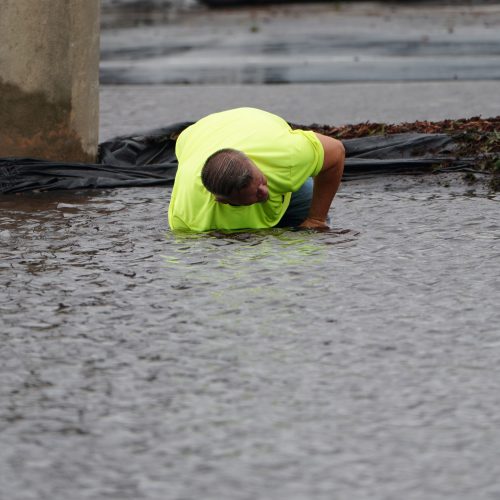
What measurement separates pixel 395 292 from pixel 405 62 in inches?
415

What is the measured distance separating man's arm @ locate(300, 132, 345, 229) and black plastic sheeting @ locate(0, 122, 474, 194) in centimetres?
170

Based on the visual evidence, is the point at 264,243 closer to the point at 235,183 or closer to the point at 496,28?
the point at 235,183

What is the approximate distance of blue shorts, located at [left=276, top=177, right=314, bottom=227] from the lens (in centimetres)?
703

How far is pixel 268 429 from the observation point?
4.19 m

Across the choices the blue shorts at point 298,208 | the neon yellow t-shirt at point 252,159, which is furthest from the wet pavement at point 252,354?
the blue shorts at point 298,208

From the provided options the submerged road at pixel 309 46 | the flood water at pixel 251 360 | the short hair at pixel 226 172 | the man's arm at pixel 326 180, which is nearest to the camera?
the flood water at pixel 251 360

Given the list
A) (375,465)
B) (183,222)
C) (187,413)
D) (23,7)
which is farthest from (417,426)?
(23,7)

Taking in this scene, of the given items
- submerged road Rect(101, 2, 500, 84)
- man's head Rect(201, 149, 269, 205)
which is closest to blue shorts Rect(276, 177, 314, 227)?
man's head Rect(201, 149, 269, 205)

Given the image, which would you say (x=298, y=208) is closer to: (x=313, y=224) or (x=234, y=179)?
(x=313, y=224)

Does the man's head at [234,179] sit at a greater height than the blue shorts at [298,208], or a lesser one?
greater

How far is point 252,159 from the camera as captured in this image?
6613mm

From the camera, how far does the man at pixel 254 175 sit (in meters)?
6.40

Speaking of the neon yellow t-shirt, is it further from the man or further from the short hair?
the short hair

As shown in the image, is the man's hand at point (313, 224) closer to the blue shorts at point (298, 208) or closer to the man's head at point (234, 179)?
the blue shorts at point (298, 208)
